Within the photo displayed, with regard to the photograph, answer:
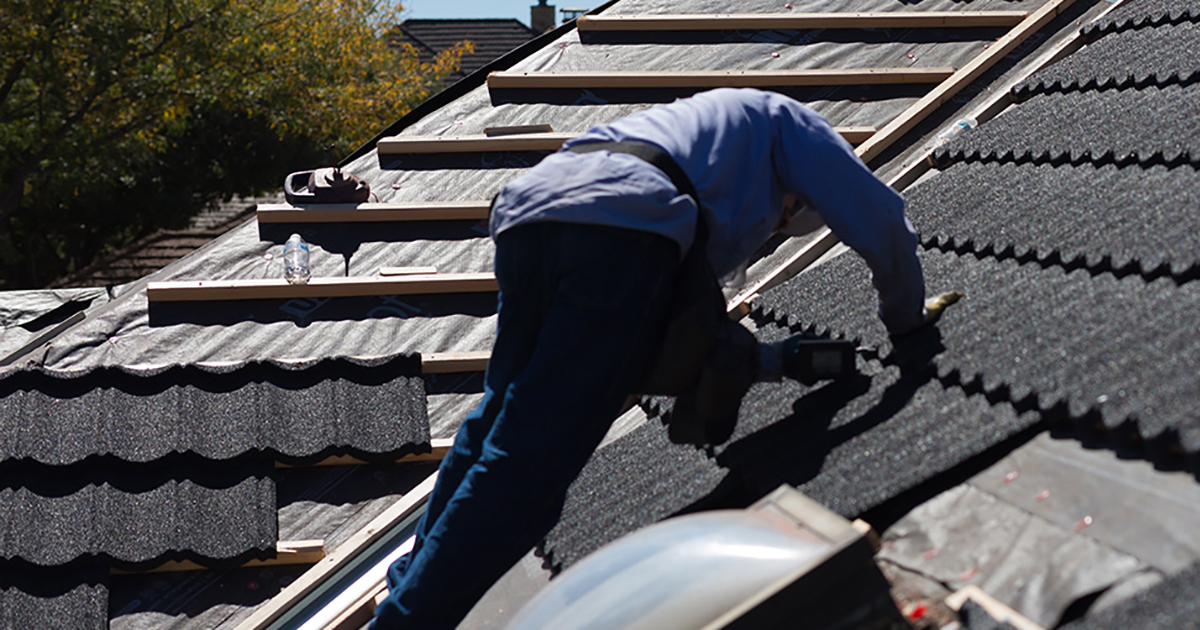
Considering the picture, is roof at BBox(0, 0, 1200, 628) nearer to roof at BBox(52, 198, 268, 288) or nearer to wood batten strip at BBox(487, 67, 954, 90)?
wood batten strip at BBox(487, 67, 954, 90)

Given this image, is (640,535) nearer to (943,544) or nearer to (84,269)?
(943,544)

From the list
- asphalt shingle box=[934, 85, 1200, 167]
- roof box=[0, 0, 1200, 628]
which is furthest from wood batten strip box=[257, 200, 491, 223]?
asphalt shingle box=[934, 85, 1200, 167]

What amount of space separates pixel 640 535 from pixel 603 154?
0.97m

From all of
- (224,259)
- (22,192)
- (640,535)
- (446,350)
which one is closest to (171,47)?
(22,192)

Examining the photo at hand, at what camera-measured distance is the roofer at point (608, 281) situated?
2.25m

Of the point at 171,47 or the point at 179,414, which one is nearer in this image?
the point at 179,414

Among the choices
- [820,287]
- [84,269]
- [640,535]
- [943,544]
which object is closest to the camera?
[640,535]

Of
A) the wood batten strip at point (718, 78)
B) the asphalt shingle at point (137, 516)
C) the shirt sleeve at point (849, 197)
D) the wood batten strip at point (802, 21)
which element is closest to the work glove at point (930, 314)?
the shirt sleeve at point (849, 197)

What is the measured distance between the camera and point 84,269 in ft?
56.1

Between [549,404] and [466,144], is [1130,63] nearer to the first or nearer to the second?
[549,404]

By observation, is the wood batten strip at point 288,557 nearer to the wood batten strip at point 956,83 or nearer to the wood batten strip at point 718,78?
the wood batten strip at point 956,83

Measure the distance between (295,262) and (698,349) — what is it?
2.77 m

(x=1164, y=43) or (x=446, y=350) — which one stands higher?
(x=1164, y=43)

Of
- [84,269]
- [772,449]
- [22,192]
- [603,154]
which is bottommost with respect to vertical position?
[84,269]
